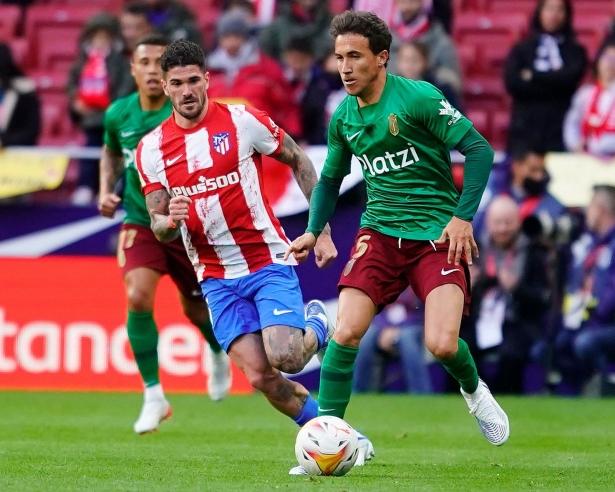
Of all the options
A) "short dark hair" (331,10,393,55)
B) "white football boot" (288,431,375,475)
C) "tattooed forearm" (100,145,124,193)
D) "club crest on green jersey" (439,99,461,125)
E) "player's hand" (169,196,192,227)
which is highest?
"short dark hair" (331,10,393,55)

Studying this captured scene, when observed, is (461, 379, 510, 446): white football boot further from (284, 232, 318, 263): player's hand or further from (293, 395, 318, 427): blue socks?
(284, 232, 318, 263): player's hand

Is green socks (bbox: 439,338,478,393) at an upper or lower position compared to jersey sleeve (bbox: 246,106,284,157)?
lower

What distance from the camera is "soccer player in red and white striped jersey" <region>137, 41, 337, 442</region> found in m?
6.92

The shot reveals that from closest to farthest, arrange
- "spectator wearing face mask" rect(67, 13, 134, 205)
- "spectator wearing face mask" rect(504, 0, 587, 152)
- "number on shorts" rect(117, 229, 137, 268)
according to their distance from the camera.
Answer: "number on shorts" rect(117, 229, 137, 268)
"spectator wearing face mask" rect(504, 0, 587, 152)
"spectator wearing face mask" rect(67, 13, 134, 205)

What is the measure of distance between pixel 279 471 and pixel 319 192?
149cm

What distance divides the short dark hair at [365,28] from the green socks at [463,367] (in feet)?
5.29

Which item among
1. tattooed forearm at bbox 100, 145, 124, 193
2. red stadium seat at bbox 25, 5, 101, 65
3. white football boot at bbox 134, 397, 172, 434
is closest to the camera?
white football boot at bbox 134, 397, 172, 434

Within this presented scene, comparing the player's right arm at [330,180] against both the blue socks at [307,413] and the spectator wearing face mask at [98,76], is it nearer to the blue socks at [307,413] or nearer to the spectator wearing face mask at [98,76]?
the blue socks at [307,413]

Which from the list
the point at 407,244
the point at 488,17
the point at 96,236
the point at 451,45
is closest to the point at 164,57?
the point at 407,244

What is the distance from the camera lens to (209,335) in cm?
930

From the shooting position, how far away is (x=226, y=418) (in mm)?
9773

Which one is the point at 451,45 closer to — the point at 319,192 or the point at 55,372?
the point at 55,372

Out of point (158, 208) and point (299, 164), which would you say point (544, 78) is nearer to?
point (299, 164)

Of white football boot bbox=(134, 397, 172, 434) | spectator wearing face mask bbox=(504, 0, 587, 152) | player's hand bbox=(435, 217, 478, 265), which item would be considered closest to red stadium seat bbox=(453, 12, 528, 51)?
spectator wearing face mask bbox=(504, 0, 587, 152)
